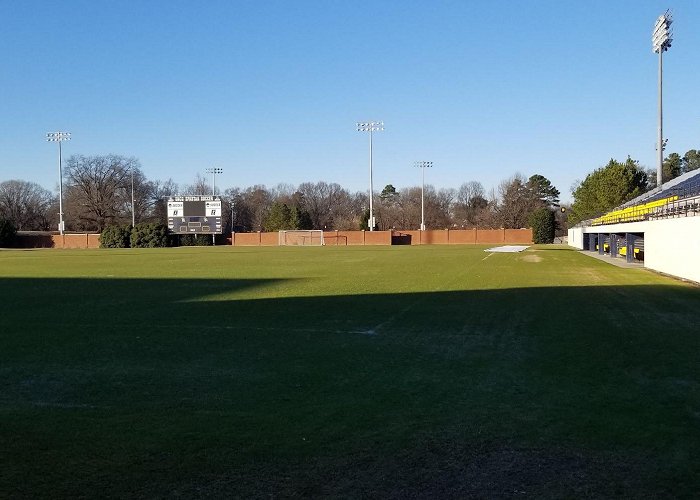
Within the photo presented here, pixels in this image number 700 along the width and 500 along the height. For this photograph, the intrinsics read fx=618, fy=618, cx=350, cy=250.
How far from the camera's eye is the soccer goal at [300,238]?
91562mm

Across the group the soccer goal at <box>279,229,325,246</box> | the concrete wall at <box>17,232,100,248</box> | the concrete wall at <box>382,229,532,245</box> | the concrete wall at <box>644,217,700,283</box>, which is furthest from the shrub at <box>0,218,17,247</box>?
the concrete wall at <box>644,217,700,283</box>

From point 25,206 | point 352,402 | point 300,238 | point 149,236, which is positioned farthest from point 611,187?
point 25,206

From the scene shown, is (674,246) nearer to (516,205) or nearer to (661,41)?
(661,41)

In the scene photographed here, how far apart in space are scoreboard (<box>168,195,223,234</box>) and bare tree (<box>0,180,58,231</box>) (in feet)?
147

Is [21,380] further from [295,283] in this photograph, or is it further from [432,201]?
[432,201]

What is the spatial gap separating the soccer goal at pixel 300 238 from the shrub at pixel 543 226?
99.5 ft

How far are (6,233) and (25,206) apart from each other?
111ft

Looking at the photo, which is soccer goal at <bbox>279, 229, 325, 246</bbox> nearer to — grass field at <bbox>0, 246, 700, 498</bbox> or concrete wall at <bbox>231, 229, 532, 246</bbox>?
concrete wall at <bbox>231, 229, 532, 246</bbox>

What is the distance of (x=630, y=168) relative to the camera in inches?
2594

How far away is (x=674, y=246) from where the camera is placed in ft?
76.6

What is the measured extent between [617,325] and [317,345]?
5815mm

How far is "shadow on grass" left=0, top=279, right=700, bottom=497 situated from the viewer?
4.40 meters

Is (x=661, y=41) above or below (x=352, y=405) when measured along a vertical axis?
above

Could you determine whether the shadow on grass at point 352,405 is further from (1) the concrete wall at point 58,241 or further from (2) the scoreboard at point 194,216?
(1) the concrete wall at point 58,241
